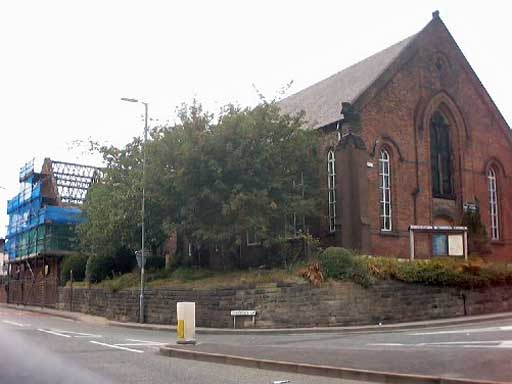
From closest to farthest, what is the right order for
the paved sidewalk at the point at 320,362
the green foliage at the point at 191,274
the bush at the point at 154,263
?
1. the paved sidewalk at the point at 320,362
2. the green foliage at the point at 191,274
3. the bush at the point at 154,263

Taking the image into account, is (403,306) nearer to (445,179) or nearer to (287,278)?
(287,278)

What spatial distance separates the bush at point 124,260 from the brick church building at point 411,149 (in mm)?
13223

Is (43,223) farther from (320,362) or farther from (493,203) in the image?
(320,362)

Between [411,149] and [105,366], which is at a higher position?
[411,149]

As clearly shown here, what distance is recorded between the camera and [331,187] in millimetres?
30938

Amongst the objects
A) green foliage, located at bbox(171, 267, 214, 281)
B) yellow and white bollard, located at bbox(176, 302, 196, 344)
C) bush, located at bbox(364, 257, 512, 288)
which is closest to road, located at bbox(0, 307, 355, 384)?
yellow and white bollard, located at bbox(176, 302, 196, 344)

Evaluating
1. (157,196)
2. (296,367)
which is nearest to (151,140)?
(157,196)

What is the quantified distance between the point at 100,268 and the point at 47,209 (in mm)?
14277

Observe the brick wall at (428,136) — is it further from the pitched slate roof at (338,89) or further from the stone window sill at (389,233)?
the pitched slate roof at (338,89)

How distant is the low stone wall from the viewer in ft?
77.5

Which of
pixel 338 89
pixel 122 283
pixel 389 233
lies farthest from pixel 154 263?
pixel 338 89

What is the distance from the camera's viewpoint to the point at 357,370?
11.0 meters

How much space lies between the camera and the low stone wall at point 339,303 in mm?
23625

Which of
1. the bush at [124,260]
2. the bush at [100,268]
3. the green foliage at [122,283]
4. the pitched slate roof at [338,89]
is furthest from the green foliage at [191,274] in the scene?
the pitched slate roof at [338,89]
